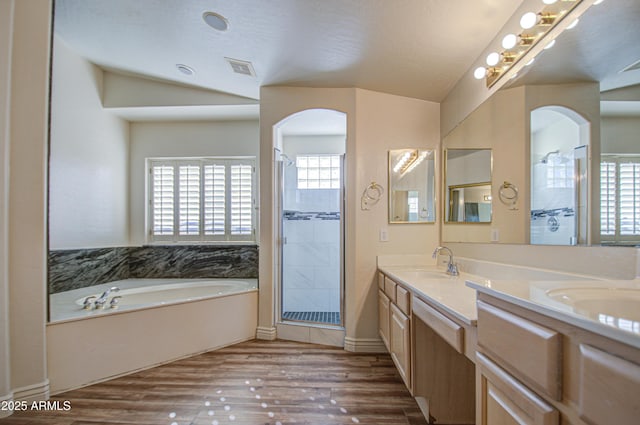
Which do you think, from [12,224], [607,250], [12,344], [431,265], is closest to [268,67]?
[12,224]

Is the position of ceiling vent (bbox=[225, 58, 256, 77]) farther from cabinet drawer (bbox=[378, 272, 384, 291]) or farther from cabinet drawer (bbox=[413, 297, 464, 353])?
cabinet drawer (bbox=[413, 297, 464, 353])

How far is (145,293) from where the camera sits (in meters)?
2.96

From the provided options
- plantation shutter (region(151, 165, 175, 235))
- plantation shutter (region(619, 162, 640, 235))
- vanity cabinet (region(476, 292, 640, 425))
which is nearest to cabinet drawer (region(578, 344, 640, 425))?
vanity cabinet (region(476, 292, 640, 425))

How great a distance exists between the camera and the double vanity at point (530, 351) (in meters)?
0.53

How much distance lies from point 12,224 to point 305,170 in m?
2.59

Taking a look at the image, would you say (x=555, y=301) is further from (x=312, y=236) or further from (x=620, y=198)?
(x=312, y=236)

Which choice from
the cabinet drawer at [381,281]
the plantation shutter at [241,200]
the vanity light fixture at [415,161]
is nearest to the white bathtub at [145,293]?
the plantation shutter at [241,200]

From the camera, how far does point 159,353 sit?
2.24 m

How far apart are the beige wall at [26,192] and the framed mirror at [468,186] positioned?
2.99 metres

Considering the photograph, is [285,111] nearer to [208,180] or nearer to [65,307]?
[208,180]

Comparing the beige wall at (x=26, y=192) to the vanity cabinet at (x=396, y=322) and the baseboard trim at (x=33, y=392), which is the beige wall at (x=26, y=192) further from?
the vanity cabinet at (x=396, y=322)

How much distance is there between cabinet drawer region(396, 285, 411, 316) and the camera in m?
1.71

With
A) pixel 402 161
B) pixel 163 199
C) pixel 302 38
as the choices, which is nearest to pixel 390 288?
pixel 402 161

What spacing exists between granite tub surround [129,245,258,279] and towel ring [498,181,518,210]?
2634 millimetres
